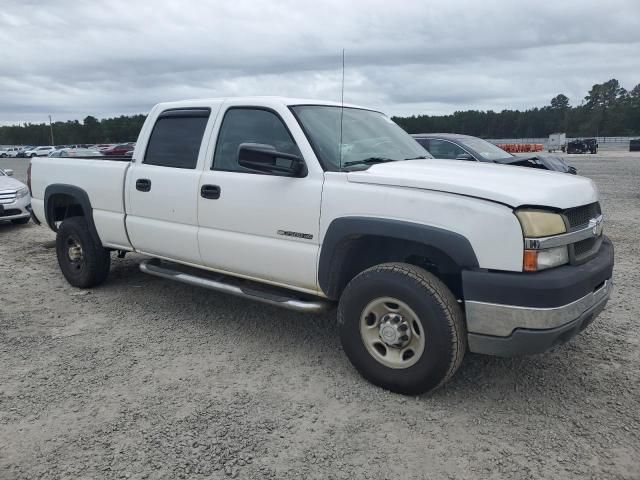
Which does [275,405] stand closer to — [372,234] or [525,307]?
[372,234]

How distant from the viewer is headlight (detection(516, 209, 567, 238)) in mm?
2904

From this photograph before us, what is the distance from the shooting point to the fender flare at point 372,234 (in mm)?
3053

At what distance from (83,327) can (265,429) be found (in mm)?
2419

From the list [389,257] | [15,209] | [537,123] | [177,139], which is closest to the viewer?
[389,257]

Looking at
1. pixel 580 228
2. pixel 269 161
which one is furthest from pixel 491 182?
→ pixel 269 161

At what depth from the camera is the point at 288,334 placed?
14.8 ft

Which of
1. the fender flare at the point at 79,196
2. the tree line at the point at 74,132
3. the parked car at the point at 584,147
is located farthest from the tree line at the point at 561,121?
the fender flare at the point at 79,196

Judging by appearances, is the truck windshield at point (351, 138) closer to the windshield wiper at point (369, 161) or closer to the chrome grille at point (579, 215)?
the windshield wiper at point (369, 161)

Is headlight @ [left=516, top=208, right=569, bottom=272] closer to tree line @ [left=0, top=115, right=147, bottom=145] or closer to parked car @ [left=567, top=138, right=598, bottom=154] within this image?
parked car @ [left=567, top=138, right=598, bottom=154]

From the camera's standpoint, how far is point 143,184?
4.75 meters

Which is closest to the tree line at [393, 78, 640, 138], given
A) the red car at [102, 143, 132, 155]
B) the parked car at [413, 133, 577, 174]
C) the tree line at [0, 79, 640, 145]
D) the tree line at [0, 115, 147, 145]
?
the tree line at [0, 79, 640, 145]

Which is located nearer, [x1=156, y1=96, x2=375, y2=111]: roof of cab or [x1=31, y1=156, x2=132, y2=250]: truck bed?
[x1=156, y1=96, x2=375, y2=111]: roof of cab

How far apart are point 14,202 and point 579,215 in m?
9.87

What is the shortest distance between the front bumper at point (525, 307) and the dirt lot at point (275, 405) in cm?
50
